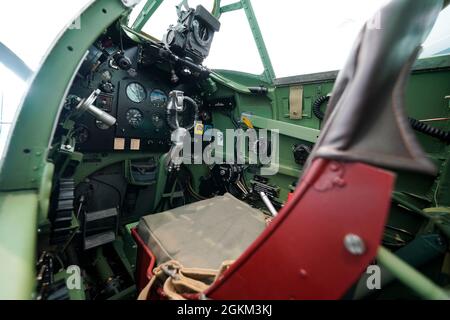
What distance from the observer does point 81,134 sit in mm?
1657

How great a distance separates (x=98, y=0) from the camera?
3.20ft

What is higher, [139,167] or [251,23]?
[251,23]

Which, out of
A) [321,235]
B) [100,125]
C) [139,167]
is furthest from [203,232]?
[100,125]

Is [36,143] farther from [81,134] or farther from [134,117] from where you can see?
[134,117]

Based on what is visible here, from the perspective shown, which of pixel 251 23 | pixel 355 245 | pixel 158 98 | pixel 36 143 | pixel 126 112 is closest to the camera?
pixel 355 245

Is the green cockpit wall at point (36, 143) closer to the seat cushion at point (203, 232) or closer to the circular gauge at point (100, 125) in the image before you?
the seat cushion at point (203, 232)

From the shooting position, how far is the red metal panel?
414 mm

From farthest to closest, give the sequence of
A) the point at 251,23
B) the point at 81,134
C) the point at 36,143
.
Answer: the point at 251,23 → the point at 81,134 → the point at 36,143

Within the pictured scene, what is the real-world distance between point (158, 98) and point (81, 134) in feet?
2.86

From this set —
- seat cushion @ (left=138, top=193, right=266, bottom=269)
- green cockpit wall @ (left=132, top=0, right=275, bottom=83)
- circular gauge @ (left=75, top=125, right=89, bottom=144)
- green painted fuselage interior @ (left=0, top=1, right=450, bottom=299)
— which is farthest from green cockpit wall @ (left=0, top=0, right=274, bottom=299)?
green cockpit wall @ (left=132, top=0, right=275, bottom=83)

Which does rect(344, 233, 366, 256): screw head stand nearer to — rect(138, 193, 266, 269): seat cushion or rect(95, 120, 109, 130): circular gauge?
rect(138, 193, 266, 269): seat cushion

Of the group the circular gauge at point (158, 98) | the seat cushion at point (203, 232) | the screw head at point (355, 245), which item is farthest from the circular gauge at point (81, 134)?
the screw head at point (355, 245)

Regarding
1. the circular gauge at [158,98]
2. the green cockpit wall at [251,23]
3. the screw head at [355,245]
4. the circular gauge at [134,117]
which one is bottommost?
the screw head at [355,245]

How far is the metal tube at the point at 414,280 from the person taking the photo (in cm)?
44
